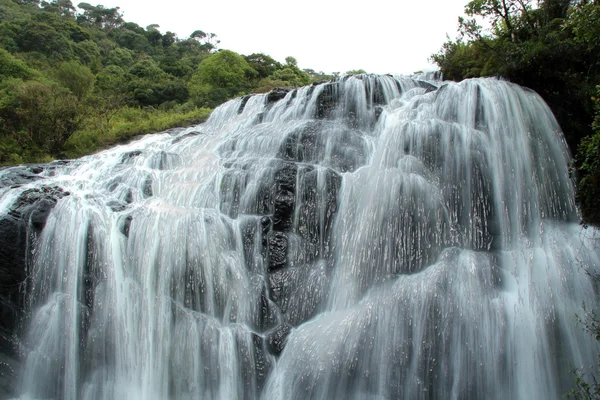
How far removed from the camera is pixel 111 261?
25.4 ft

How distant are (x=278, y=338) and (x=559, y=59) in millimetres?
9216

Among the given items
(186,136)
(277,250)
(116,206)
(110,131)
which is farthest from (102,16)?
(277,250)

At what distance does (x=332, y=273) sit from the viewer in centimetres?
764

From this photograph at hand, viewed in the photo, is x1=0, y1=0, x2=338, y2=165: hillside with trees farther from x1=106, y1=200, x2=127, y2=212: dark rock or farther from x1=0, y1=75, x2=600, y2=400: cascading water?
x1=106, y1=200, x2=127, y2=212: dark rock

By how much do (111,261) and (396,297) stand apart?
220 inches

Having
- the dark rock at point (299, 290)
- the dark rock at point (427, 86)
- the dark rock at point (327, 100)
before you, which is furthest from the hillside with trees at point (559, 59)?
the dark rock at point (299, 290)

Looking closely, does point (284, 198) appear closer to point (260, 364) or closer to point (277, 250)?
point (277, 250)

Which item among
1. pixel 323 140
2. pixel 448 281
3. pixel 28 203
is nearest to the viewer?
pixel 448 281

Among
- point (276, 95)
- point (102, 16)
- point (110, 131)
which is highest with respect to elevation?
point (102, 16)

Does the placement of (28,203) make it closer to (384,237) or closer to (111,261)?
(111,261)

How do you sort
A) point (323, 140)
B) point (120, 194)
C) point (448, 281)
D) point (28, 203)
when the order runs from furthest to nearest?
1. point (323, 140)
2. point (120, 194)
3. point (28, 203)
4. point (448, 281)

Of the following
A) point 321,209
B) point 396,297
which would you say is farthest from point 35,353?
point 396,297

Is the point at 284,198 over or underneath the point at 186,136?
underneath

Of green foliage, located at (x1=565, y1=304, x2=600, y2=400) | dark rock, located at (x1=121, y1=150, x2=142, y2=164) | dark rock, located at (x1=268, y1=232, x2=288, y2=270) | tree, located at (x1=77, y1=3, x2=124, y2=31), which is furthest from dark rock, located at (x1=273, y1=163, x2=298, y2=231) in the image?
tree, located at (x1=77, y1=3, x2=124, y2=31)
